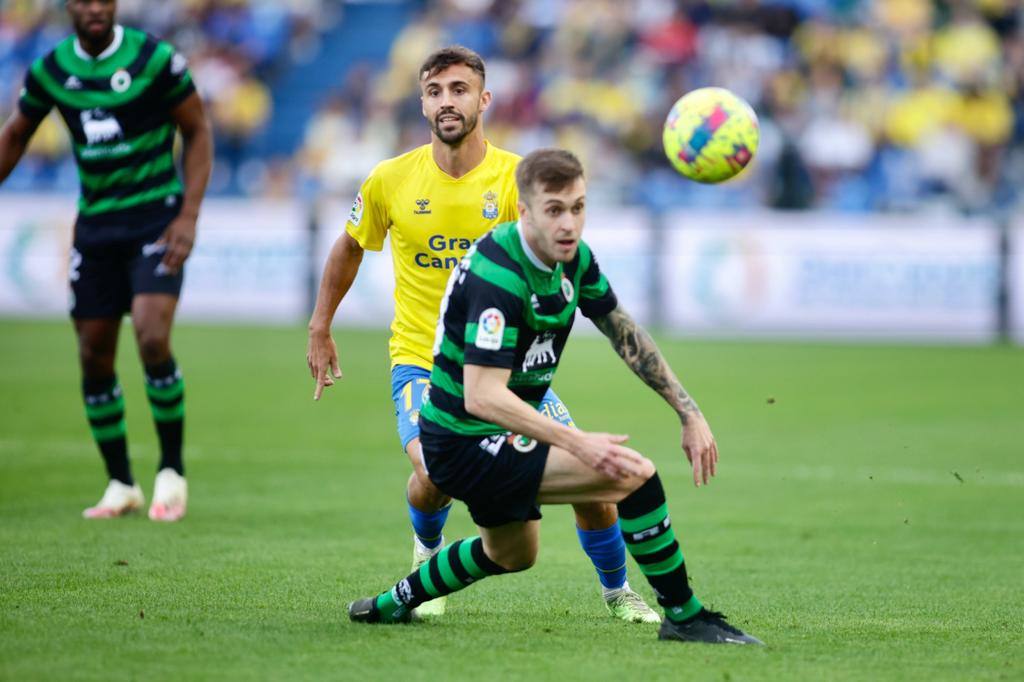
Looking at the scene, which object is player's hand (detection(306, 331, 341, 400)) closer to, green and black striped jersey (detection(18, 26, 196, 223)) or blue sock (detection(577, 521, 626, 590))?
blue sock (detection(577, 521, 626, 590))

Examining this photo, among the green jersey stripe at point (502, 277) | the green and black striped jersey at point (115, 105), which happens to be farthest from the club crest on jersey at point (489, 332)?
the green and black striped jersey at point (115, 105)

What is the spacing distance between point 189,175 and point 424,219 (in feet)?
8.54

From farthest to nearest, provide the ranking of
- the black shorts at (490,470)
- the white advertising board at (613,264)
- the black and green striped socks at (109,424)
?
the white advertising board at (613,264), the black and green striped socks at (109,424), the black shorts at (490,470)

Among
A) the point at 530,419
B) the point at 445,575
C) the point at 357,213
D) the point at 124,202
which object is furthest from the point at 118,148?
the point at 530,419

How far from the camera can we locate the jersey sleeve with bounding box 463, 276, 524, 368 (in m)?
5.36

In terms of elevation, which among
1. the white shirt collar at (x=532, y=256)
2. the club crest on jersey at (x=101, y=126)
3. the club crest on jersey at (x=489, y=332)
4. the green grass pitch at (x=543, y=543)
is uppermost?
the club crest on jersey at (x=101, y=126)

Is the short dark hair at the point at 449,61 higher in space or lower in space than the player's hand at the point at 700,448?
higher

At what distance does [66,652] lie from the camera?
17.3 feet

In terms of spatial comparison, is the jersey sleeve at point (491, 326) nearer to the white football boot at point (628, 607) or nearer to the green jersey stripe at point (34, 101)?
the white football boot at point (628, 607)

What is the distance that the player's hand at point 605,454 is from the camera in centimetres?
525

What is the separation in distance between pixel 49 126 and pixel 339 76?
5.14 meters

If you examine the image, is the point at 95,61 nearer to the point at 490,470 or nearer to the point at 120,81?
the point at 120,81

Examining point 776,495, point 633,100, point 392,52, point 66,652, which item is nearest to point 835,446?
point 776,495

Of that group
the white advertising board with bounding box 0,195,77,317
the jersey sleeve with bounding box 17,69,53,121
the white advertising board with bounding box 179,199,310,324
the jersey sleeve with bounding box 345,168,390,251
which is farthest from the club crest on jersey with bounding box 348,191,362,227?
the white advertising board with bounding box 0,195,77,317
